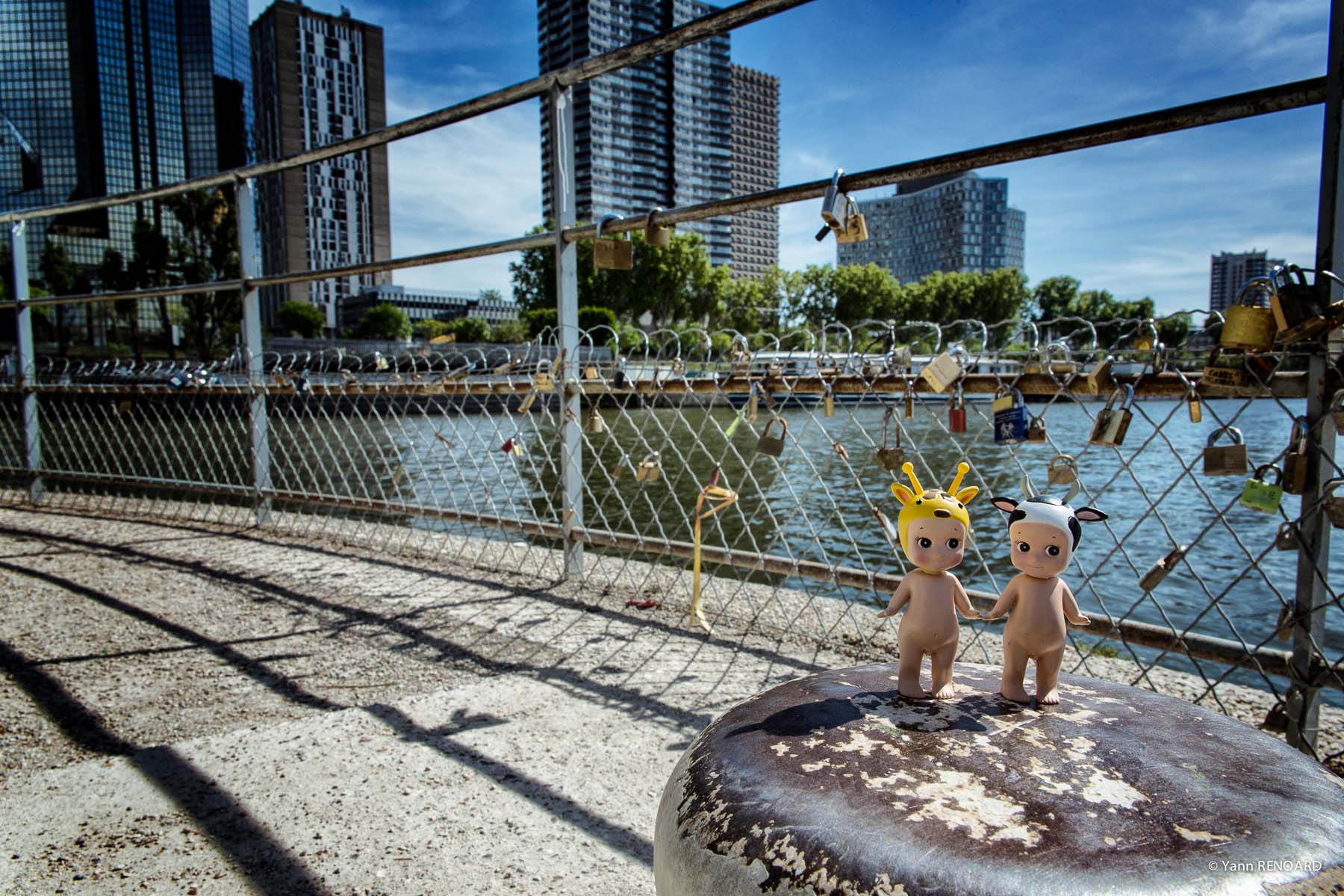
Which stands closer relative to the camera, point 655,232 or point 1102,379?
point 1102,379

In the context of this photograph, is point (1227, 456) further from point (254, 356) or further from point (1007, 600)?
point (254, 356)

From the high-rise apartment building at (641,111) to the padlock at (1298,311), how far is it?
103 meters

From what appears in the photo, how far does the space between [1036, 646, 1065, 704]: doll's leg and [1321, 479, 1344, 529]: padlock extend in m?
1.17

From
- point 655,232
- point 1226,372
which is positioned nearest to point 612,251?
point 655,232

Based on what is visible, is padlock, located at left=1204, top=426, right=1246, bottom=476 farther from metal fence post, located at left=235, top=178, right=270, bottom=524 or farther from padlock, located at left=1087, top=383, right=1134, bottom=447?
metal fence post, located at left=235, top=178, right=270, bottom=524

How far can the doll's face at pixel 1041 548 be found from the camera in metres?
1.33

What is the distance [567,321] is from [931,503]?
315cm

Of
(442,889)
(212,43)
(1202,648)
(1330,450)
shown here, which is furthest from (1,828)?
(212,43)

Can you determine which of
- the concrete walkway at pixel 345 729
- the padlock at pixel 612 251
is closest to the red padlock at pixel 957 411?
the concrete walkway at pixel 345 729

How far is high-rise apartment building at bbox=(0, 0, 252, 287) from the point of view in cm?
7288

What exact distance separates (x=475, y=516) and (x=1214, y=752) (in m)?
3.96

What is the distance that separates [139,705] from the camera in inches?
110

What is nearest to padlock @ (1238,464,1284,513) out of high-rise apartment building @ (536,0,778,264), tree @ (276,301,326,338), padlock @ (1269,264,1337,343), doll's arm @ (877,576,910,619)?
padlock @ (1269,264,1337,343)

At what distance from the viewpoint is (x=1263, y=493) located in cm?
200
